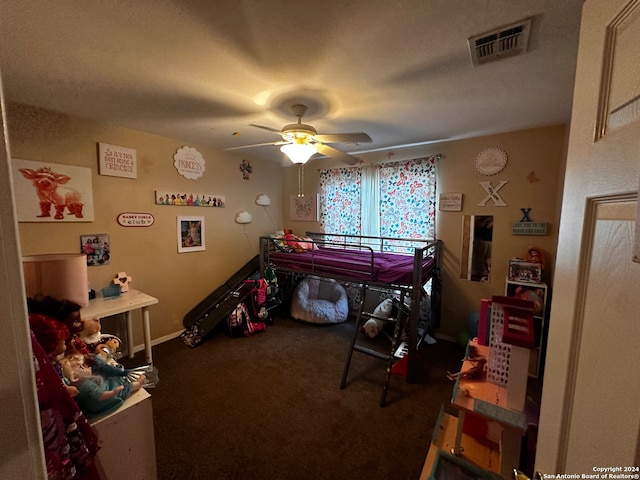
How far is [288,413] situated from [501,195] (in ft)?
9.06

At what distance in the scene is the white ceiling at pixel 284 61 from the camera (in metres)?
1.04

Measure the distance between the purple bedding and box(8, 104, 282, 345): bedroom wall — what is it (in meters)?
0.81

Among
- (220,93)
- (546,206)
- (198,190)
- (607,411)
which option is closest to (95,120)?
(198,190)

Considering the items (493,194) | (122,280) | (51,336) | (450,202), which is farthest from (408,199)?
(122,280)

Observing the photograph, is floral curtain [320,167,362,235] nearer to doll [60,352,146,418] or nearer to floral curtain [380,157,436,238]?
floral curtain [380,157,436,238]

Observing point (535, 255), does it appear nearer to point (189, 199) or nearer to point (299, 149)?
point (299, 149)

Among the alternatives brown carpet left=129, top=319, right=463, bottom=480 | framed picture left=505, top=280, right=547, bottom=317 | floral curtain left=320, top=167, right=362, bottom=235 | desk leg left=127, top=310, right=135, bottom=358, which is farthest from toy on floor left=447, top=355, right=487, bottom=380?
desk leg left=127, top=310, right=135, bottom=358

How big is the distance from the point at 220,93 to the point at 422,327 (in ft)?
9.61

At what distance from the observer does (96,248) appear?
2.36 m

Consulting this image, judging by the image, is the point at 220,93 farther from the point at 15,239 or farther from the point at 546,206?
the point at 546,206

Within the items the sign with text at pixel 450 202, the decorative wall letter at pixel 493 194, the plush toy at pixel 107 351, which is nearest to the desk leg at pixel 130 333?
the plush toy at pixel 107 351

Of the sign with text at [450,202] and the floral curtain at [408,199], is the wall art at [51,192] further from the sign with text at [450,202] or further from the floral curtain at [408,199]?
the sign with text at [450,202]

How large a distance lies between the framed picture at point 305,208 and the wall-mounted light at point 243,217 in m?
0.73

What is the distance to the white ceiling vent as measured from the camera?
112 cm
